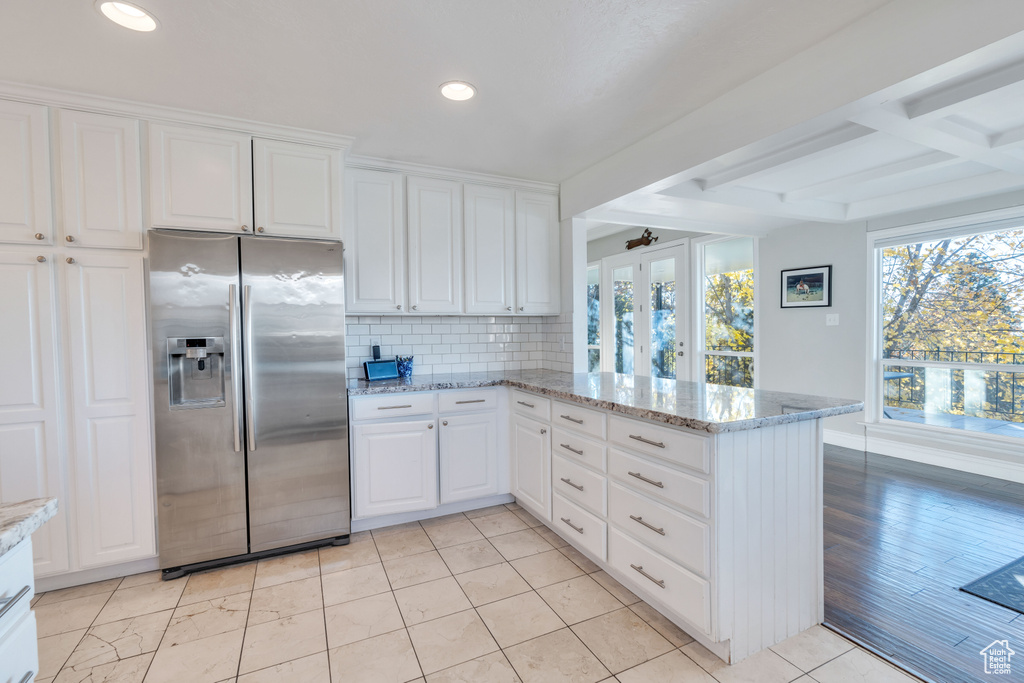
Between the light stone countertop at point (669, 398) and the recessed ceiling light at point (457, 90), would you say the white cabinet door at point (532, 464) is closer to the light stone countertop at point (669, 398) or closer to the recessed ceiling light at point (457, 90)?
the light stone countertop at point (669, 398)

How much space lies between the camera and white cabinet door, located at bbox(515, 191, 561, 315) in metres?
3.53

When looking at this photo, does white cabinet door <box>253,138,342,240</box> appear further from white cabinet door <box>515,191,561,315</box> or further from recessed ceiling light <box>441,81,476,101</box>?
white cabinet door <box>515,191,561,315</box>

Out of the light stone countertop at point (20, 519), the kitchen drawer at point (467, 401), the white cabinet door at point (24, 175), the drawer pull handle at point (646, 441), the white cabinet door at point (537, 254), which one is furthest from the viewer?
the white cabinet door at point (537, 254)

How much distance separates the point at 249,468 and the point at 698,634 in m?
2.23

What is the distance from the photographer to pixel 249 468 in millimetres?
2447

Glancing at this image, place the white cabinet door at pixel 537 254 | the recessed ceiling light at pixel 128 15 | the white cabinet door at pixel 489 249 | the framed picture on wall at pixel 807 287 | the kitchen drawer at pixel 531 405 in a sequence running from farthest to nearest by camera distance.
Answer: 1. the framed picture on wall at pixel 807 287
2. the white cabinet door at pixel 537 254
3. the white cabinet door at pixel 489 249
4. the kitchen drawer at pixel 531 405
5. the recessed ceiling light at pixel 128 15

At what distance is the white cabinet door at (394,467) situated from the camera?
278cm

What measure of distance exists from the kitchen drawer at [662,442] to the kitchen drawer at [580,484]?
263 millimetres

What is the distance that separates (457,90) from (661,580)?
2308mm

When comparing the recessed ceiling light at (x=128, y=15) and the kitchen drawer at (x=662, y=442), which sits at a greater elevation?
the recessed ceiling light at (x=128, y=15)

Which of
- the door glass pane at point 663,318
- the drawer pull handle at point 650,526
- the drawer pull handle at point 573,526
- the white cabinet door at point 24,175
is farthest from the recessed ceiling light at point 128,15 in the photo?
the door glass pane at point 663,318

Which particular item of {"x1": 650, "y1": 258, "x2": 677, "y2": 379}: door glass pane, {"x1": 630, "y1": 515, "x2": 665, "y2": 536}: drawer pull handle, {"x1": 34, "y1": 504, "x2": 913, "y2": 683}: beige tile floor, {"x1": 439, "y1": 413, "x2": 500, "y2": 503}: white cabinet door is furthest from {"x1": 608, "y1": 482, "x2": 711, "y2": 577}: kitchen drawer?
{"x1": 650, "y1": 258, "x2": 677, "y2": 379}: door glass pane

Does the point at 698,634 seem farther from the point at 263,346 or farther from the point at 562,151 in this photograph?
the point at 562,151

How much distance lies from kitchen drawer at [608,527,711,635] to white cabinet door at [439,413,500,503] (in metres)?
1.13
